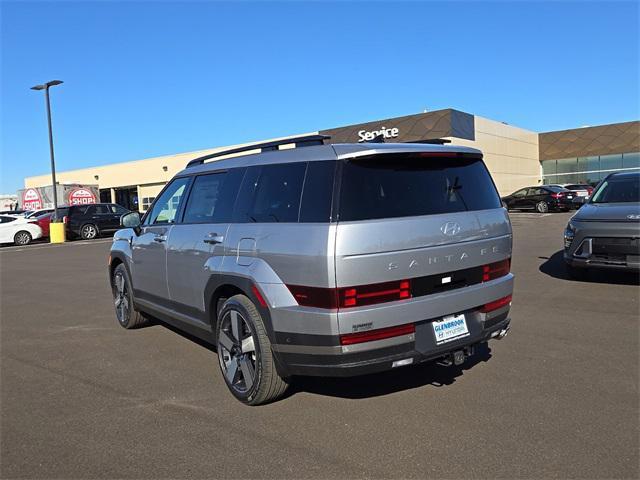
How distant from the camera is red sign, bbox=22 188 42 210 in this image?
4188 cm

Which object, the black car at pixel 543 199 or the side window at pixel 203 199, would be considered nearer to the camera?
the side window at pixel 203 199

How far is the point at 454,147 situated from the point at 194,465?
9.26 ft

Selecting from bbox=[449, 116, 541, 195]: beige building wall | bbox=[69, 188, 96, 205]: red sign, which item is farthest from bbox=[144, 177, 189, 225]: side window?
bbox=[69, 188, 96, 205]: red sign

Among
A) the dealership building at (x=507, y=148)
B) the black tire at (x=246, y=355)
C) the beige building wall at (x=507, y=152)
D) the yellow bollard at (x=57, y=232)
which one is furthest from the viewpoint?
Result: the beige building wall at (x=507, y=152)

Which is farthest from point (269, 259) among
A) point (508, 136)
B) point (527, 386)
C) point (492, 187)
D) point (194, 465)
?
point (508, 136)

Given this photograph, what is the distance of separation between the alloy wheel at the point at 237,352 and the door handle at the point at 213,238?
1.92 feet

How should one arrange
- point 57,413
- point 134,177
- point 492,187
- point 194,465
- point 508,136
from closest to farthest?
1. point 194,465
2. point 57,413
3. point 492,187
4. point 508,136
5. point 134,177

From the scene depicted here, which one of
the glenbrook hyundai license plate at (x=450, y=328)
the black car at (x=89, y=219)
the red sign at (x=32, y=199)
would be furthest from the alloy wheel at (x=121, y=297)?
the red sign at (x=32, y=199)

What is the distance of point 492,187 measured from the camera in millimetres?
4242

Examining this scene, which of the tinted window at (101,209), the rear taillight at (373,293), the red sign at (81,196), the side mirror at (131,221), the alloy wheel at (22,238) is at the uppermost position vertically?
the red sign at (81,196)

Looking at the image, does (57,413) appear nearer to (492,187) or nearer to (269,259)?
(269,259)

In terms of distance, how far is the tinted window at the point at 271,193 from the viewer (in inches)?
144

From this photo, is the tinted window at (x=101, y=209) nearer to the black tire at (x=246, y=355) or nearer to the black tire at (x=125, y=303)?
the black tire at (x=125, y=303)

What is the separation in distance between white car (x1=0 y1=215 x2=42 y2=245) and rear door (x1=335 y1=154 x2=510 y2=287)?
23978mm
